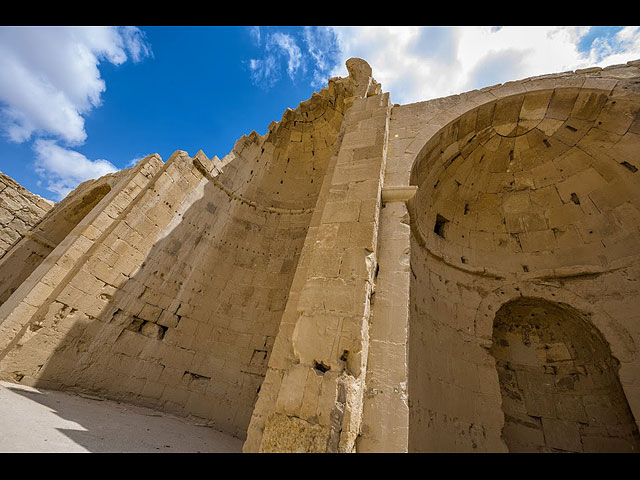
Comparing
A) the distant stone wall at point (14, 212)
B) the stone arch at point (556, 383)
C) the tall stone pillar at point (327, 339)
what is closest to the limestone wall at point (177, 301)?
the tall stone pillar at point (327, 339)

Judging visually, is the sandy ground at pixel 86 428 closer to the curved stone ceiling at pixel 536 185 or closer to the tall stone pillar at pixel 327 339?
the tall stone pillar at pixel 327 339

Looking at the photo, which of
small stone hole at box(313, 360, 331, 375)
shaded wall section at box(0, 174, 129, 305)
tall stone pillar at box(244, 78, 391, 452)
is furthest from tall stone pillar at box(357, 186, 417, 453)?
shaded wall section at box(0, 174, 129, 305)

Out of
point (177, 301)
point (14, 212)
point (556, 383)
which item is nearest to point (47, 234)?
point (14, 212)

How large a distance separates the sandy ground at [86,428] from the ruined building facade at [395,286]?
897 mm

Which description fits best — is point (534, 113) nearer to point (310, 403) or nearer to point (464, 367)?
point (464, 367)

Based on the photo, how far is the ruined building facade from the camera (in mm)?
3180

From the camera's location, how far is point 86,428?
2848 mm

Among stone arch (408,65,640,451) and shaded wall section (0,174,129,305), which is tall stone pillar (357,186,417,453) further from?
shaded wall section (0,174,129,305)

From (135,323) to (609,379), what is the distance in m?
9.26

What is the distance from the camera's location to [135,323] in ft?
18.3

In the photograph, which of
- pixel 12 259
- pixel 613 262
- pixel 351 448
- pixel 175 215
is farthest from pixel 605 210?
pixel 12 259

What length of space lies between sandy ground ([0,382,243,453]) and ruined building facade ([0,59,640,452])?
90cm

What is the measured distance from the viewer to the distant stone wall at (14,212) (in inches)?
326

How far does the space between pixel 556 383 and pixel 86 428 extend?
7779 millimetres
